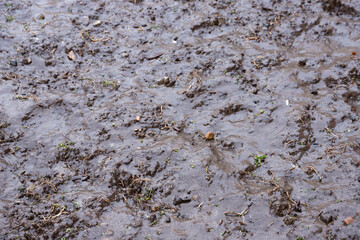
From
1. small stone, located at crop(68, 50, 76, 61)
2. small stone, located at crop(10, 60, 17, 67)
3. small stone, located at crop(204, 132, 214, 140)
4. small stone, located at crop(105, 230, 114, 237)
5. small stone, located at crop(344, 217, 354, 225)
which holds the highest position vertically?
small stone, located at crop(68, 50, 76, 61)

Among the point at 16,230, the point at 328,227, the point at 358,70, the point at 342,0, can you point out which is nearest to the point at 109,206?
the point at 16,230

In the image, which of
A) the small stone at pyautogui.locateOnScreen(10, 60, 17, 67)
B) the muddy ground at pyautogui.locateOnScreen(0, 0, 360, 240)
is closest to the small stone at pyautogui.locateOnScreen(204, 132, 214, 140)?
the muddy ground at pyautogui.locateOnScreen(0, 0, 360, 240)

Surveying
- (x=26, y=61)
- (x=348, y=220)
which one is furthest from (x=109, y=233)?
(x=26, y=61)

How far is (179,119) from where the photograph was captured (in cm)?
405

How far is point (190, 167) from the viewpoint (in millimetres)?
3564

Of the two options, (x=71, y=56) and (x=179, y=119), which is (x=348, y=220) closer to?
(x=179, y=119)

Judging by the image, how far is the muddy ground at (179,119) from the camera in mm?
3205

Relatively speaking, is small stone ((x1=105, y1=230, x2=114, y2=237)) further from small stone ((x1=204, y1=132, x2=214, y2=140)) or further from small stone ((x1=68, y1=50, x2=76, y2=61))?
small stone ((x1=68, y1=50, x2=76, y2=61))

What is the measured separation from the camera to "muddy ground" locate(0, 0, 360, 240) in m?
3.21

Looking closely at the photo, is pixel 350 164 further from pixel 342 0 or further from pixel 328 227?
pixel 342 0

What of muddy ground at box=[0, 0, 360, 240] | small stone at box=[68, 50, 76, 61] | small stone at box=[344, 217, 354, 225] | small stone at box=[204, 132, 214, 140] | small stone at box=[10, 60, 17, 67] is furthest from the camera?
small stone at box=[68, 50, 76, 61]

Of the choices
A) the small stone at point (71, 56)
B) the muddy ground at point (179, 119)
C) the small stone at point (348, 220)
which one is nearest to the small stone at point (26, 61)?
the muddy ground at point (179, 119)

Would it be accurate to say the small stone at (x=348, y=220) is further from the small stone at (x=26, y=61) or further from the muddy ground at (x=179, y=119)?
the small stone at (x=26, y=61)

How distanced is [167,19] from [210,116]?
2163 mm
